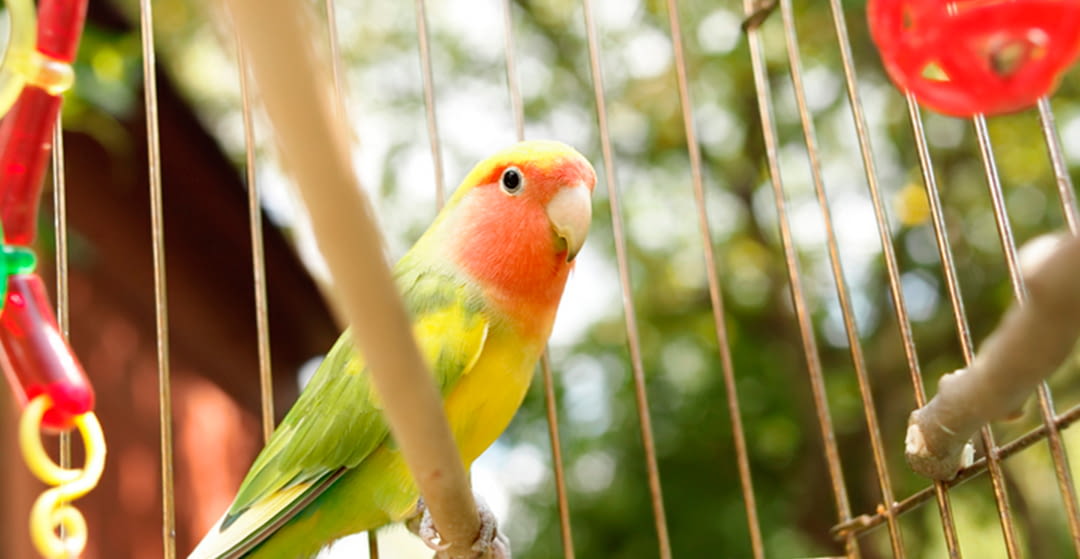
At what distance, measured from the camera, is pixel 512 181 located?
112 cm

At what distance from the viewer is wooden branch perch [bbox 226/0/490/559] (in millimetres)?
339

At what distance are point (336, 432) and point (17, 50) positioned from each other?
1.49 feet

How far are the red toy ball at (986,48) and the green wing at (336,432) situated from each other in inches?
22.9

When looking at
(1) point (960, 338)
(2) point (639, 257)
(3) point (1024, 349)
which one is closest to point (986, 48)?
(3) point (1024, 349)

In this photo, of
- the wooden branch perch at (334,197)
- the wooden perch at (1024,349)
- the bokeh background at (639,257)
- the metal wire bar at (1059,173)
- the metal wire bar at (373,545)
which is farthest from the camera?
the bokeh background at (639,257)

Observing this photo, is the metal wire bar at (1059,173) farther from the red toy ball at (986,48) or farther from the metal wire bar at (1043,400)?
the red toy ball at (986,48)

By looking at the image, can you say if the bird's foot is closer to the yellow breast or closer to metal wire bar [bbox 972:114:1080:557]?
the yellow breast

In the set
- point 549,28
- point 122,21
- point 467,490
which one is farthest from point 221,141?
point 467,490

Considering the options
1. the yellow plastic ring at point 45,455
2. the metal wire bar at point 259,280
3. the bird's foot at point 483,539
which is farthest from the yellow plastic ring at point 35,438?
the bird's foot at point 483,539

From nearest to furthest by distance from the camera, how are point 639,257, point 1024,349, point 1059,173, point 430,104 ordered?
point 1024,349 < point 1059,173 < point 430,104 < point 639,257

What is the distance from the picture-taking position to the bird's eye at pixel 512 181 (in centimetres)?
111

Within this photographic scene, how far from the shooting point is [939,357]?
8.27ft

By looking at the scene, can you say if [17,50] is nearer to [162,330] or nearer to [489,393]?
[162,330]

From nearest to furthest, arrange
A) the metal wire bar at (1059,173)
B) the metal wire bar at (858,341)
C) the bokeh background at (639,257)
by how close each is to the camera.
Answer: the metal wire bar at (1059,173), the metal wire bar at (858,341), the bokeh background at (639,257)
